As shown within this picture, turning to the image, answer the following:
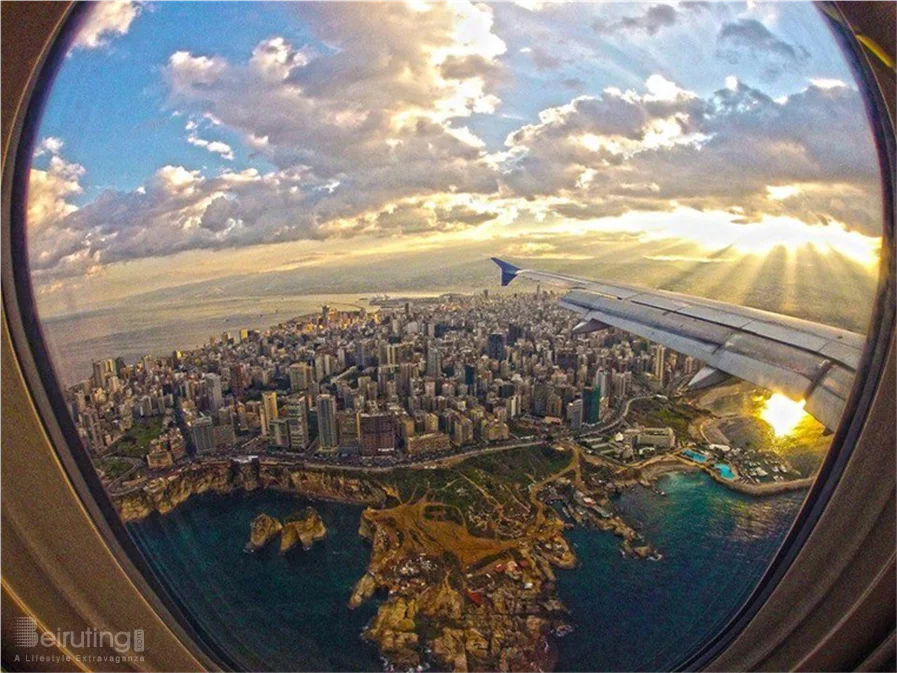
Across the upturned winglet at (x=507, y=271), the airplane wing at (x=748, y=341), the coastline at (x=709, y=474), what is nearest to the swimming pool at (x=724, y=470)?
the coastline at (x=709, y=474)

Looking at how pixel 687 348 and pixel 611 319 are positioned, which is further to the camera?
Result: pixel 611 319

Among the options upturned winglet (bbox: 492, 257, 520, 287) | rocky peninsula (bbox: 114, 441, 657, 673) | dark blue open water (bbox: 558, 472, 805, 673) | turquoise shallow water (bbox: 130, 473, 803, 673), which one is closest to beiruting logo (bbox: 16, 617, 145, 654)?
turquoise shallow water (bbox: 130, 473, 803, 673)

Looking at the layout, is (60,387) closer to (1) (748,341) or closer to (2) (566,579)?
(2) (566,579)

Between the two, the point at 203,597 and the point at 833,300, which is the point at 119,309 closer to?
the point at 203,597

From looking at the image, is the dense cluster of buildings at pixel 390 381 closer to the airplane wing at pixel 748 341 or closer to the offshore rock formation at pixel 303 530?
the airplane wing at pixel 748 341

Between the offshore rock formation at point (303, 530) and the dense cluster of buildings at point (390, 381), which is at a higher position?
the dense cluster of buildings at point (390, 381)

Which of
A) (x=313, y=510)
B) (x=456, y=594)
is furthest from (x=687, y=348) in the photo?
(x=313, y=510)
